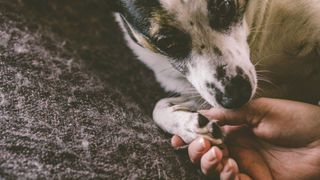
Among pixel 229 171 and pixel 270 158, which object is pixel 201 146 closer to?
pixel 229 171

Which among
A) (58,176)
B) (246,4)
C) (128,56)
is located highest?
(246,4)

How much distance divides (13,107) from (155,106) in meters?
0.47

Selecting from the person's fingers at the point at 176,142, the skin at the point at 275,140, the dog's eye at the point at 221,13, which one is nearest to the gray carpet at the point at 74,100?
the person's fingers at the point at 176,142

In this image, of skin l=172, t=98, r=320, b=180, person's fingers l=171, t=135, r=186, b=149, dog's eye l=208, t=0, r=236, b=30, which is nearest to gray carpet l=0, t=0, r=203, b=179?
person's fingers l=171, t=135, r=186, b=149

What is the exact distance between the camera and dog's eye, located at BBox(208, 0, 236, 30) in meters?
1.33

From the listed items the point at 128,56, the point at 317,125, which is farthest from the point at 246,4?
the point at 128,56

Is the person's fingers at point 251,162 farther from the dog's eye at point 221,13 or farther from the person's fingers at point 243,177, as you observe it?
the dog's eye at point 221,13

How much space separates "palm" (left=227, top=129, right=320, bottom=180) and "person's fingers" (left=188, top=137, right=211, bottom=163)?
0.11 m

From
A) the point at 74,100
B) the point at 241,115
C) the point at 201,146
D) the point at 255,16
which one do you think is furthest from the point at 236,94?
the point at 74,100

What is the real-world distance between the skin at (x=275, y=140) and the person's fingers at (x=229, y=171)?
1.3 inches

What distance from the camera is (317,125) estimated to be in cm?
128

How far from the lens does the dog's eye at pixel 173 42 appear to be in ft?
4.46

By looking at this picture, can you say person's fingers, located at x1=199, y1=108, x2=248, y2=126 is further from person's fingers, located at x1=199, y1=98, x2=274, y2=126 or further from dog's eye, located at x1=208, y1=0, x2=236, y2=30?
dog's eye, located at x1=208, y1=0, x2=236, y2=30

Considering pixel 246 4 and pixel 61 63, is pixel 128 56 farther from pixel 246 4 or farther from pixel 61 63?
pixel 246 4
